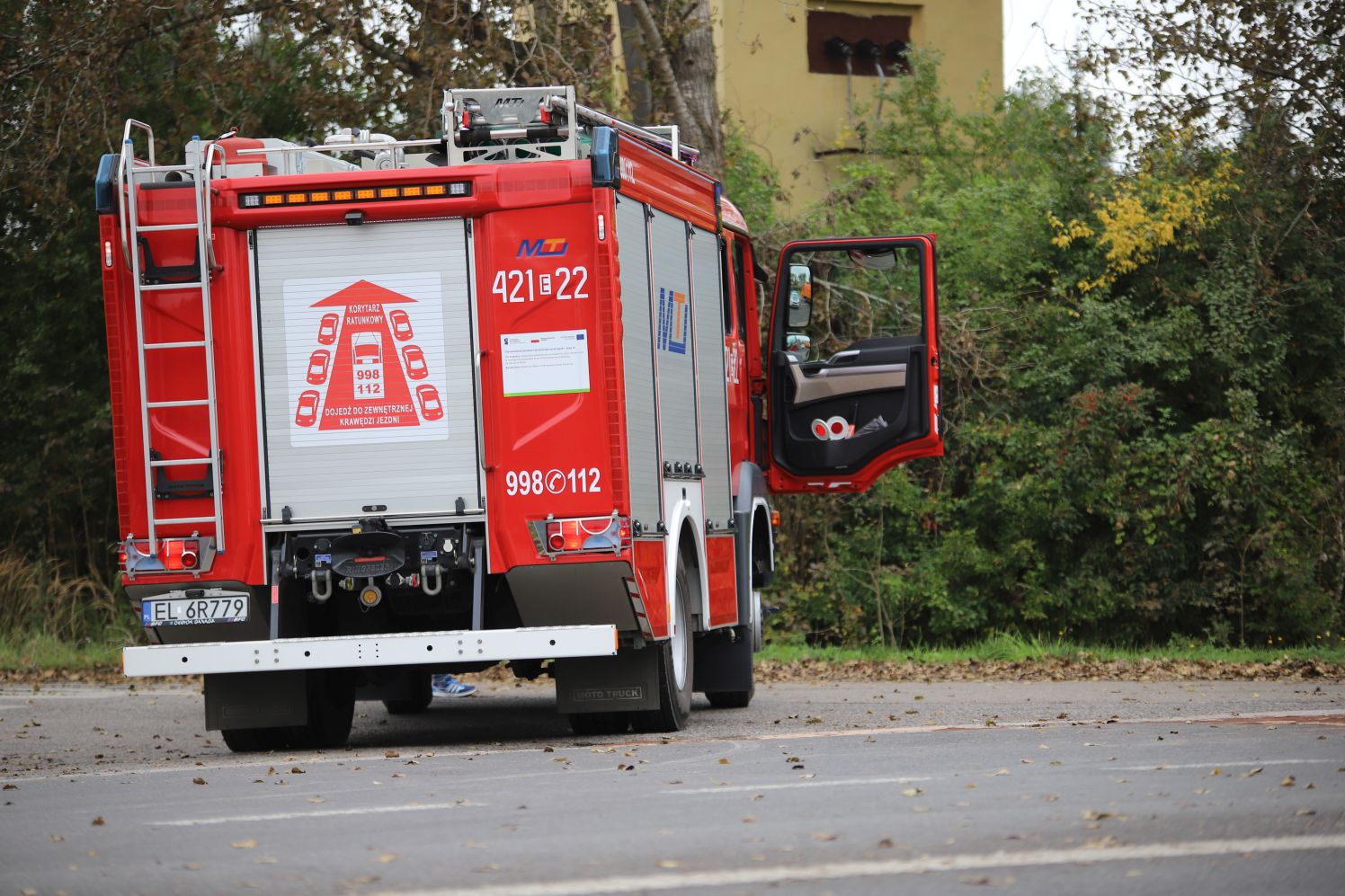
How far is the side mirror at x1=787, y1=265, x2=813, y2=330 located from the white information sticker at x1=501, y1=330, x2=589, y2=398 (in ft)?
12.0

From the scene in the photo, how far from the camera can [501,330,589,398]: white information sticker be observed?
1115 cm

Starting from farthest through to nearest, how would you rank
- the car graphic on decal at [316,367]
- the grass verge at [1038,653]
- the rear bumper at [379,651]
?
the grass verge at [1038,653] → the car graphic on decal at [316,367] → the rear bumper at [379,651]

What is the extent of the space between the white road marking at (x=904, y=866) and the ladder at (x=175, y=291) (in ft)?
18.2

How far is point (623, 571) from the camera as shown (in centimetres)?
1108

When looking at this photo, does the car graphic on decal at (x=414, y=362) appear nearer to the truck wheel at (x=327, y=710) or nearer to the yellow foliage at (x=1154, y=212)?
the truck wheel at (x=327, y=710)

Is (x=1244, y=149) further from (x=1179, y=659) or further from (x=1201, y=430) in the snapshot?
(x=1179, y=659)

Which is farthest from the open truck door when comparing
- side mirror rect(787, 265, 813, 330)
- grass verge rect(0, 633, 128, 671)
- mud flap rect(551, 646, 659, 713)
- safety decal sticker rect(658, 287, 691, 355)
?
grass verge rect(0, 633, 128, 671)

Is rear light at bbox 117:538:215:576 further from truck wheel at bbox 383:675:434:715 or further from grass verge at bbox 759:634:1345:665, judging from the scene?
grass verge at bbox 759:634:1345:665

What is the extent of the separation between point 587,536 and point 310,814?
3.19 m

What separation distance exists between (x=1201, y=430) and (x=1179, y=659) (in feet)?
14.7

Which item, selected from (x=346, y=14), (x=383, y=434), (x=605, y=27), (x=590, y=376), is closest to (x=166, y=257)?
(x=383, y=434)

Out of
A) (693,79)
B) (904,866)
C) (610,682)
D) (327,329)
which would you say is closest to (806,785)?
(904,866)

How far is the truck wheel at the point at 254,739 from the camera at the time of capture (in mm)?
12094

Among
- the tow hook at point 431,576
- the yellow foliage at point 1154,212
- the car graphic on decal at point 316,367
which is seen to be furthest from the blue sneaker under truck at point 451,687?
the yellow foliage at point 1154,212
